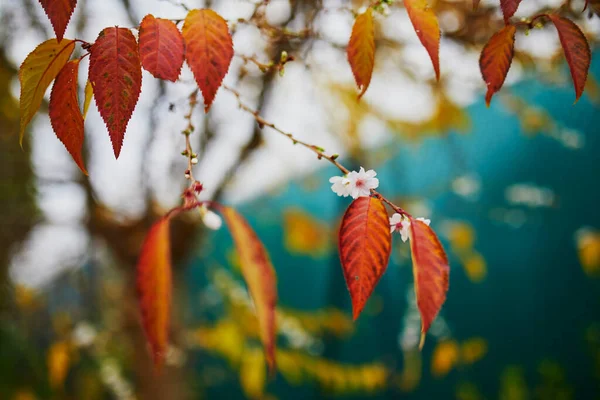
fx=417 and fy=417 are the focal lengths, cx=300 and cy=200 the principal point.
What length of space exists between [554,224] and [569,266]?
0.23 meters

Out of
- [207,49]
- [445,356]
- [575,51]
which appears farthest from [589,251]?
[207,49]

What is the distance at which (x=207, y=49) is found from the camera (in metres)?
0.36

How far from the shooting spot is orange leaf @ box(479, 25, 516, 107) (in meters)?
0.42

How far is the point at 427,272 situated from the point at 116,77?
0.29 metres

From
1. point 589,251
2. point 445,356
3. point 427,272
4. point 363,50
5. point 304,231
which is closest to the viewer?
point 427,272

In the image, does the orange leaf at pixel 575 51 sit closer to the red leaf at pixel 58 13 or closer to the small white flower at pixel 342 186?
the small white flower at pixel 342 186

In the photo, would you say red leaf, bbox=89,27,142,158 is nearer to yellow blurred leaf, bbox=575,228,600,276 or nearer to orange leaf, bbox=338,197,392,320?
orange leaf, bbox=338,197,392,320

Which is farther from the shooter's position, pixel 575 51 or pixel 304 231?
pixel 304 231

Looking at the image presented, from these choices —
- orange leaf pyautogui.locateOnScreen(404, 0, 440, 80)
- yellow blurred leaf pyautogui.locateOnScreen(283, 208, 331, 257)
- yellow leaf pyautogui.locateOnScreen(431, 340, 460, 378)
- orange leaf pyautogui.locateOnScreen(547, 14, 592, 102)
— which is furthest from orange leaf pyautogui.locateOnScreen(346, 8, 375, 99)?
yellow leaf pyautogui.locateOnScreen(431, 340, 460, 378)

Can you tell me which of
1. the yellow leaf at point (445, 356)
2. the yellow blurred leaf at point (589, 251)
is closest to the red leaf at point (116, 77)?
the yellow leaf at point (445, 356)

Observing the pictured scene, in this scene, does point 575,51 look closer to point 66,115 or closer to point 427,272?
point 427,272

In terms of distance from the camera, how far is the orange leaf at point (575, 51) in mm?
386

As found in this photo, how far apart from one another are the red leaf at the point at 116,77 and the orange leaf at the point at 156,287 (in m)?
0.08

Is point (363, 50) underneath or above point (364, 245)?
above
